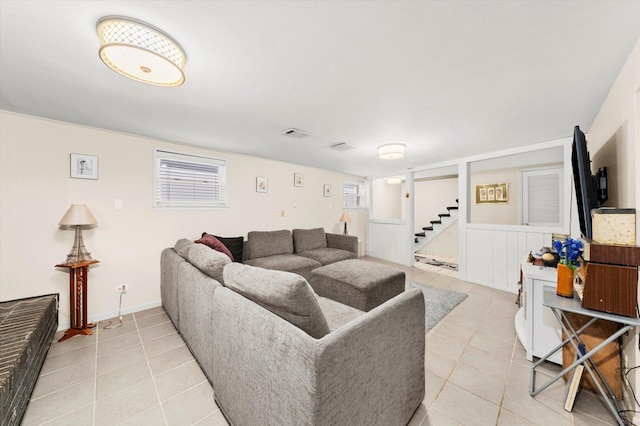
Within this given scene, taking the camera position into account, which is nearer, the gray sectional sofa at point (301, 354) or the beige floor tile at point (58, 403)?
the gray sectional sofa at point (301, 354)

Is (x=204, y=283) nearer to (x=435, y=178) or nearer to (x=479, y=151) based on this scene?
(x=479, y=151)

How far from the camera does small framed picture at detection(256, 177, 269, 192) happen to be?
14.1 feet

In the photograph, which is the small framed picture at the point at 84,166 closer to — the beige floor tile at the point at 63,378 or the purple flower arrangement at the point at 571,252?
the beige floor tile at the point at 63,378

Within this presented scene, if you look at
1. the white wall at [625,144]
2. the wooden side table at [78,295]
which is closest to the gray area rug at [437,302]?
the white wall at [625,144]

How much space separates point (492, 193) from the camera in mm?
5605

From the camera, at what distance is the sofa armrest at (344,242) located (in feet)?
15.0

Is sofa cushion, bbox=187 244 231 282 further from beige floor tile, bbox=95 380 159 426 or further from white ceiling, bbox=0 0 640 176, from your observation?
white ceiling, bbox=0 0 640 176

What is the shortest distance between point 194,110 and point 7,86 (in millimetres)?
1355

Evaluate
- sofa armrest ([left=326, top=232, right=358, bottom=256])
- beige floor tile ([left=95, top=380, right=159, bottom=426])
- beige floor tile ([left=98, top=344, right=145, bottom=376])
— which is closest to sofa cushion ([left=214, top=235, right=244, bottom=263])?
beige floor tile ([left=98, top=344, right=145, bottom=376])

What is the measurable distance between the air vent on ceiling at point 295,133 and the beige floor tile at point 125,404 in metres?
2.77

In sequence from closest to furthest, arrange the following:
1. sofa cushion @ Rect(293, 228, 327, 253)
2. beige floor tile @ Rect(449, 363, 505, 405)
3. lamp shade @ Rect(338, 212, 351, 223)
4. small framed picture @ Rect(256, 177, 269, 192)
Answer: beige floor tile @ Rect(449, 363, 505, 405)
small framed picture @ Rect(256, 177, 269, 192)
sofa cushion @ Rect(293, 228, 327, 253)
lamp shade @ Rect(338, 212, 351, 223)

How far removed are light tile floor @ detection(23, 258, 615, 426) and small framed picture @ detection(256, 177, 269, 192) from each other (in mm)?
2552

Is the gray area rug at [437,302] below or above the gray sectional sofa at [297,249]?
below

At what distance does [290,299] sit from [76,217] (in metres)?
2.72
